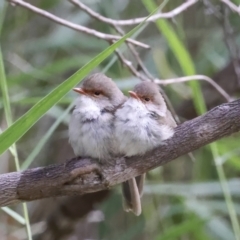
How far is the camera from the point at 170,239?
127cm

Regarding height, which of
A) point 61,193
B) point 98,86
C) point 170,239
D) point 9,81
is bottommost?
point 170,239

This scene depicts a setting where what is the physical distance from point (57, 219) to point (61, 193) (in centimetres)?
84

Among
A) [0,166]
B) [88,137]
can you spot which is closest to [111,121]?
[88,137]

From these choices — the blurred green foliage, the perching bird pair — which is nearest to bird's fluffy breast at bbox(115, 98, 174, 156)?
the perching bird pair

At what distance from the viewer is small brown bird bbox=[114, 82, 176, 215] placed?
33.9 inches

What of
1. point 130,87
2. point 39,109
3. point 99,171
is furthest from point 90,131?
point 130,87

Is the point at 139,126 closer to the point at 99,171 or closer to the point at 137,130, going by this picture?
the point at 137,130

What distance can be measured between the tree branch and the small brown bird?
0.03m

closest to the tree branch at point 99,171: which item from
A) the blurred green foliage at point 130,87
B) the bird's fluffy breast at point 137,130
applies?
the bird's fluffy breast at point 137,130

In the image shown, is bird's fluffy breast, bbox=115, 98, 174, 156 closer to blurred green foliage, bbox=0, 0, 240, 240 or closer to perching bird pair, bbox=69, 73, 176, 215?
perching bird pair, bbox=69, 73, 176, 215

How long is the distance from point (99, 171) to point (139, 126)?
0.14 metres

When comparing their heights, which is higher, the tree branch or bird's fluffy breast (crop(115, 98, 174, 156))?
bird's fluffy breast (crop(115, 98, 174, 156))

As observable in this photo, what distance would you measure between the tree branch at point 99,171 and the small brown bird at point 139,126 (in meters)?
0.03

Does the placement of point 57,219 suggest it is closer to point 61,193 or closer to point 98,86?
point 98,86
